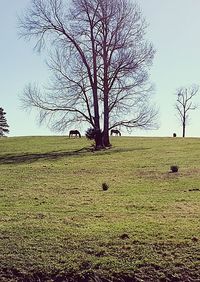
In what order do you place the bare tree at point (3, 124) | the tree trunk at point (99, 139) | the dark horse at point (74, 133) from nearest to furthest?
the tree trunk at point (99, 139) → the dark horse at point (74, 133) → the bare tree at point (3, 124)

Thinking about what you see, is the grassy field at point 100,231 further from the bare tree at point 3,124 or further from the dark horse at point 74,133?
the bare tree at point 3,124

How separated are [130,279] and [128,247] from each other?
3.19 feet

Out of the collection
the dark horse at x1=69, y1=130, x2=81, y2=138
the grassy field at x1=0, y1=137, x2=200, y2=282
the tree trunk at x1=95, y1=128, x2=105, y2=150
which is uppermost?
the dark horse at x1=69, y1=130, x2=81, y2=138

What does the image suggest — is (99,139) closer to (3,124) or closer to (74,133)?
(74,133)

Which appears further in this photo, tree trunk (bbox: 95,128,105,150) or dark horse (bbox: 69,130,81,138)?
dark horse (bbox: 69,130,81,138)

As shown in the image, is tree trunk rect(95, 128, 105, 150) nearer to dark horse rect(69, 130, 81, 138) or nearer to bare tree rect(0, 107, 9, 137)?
dark horse rect(69, 130, 81, 138)

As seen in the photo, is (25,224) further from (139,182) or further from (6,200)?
(139,182)

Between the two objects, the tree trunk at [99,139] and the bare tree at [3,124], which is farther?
the bare tree at [3,124]

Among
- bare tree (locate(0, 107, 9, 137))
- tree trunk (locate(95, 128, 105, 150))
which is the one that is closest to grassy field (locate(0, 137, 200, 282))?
tree trunk (locate(95, 128, 105, 150))

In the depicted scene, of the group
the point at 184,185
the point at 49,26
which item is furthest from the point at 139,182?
the point at 49,26

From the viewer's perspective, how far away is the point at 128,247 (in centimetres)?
841

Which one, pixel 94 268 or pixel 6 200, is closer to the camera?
pixel 94 268

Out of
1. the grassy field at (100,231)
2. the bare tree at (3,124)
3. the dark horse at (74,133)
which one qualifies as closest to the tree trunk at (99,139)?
the dark horse at (74,133)

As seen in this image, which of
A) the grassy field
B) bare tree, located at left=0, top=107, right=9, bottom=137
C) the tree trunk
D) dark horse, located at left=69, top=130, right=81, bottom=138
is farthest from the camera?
bare tree, located at left=0, top=107, right=9, bottom=137
